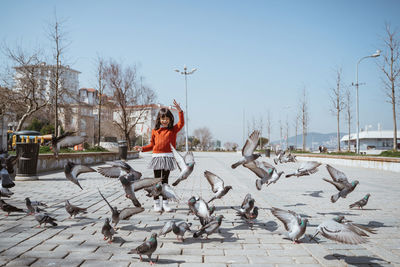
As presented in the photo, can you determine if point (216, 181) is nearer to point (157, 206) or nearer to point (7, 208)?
point (157, 206)

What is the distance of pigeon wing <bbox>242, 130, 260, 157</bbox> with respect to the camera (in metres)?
5.01

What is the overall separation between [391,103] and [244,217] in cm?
2205

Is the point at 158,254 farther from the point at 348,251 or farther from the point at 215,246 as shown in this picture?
the point at 348,251

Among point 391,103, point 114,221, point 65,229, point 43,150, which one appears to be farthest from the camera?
point 391,103

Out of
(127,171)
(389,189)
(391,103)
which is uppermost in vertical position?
(391,103)

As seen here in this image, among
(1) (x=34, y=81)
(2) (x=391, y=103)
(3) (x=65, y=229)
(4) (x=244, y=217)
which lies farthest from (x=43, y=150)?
(2) (x=391, y=103)

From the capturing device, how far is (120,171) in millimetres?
5113

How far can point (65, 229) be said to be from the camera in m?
4.58

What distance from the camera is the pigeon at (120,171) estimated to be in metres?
4.83

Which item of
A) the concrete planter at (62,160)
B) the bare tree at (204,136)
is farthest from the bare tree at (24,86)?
the bare tree at (204,136)

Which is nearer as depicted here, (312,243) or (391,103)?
(312,243)

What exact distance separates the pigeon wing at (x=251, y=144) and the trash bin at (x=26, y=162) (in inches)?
350

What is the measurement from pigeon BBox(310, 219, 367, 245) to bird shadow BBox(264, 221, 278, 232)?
1.23 m

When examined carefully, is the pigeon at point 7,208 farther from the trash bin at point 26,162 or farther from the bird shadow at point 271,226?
the trash bin at point 26,162
